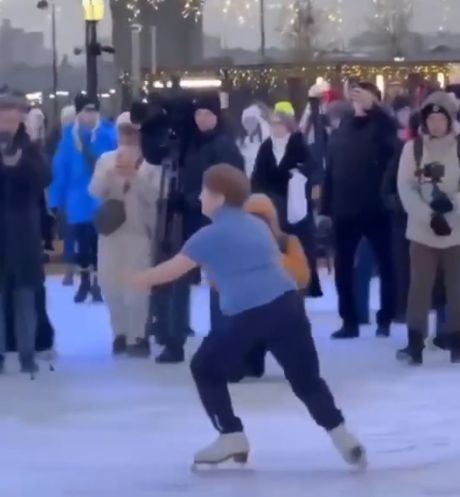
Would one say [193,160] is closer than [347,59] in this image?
Yes

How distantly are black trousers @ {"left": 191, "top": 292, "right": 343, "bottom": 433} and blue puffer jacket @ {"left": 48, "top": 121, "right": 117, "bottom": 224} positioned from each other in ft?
23.9

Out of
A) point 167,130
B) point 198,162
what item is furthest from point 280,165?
point 167,130

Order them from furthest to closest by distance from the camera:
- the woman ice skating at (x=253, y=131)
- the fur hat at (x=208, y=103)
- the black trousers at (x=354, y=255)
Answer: the woman ice skating at (x=253, y=131) < the black trousers at (x=354, y=255) < the fur hat at (x=208, y=103)

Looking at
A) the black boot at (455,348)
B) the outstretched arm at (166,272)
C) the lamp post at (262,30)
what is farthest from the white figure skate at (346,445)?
the lamp post at (262,30)

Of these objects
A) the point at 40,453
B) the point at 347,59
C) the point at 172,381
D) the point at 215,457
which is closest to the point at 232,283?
the point at 215,457

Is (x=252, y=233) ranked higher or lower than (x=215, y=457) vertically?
higher

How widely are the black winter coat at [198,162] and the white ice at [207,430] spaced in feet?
3.17

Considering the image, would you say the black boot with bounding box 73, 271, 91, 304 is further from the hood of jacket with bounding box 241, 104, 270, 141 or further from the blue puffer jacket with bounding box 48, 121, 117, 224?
the hood of jacket with bounding box 241, 104, 270, 141

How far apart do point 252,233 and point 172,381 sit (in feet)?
10.7

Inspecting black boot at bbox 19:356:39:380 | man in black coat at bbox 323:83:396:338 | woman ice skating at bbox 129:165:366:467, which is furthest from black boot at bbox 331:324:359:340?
woman ice skating at bbox 129:165:366:467

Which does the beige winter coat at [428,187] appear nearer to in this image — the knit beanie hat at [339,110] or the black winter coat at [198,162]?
the black winter coat at [198,162]

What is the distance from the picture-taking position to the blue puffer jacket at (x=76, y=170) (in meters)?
15.7

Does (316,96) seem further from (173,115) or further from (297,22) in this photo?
(297,22)

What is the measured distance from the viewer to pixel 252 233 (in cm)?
824
